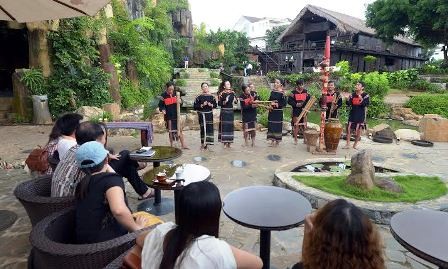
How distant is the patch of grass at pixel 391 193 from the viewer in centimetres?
462

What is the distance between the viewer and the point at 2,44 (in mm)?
13453

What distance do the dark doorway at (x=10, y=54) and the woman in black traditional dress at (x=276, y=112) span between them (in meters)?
10.9

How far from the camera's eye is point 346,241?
1.49 meters

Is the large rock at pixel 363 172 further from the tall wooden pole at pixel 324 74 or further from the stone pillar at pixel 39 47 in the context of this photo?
the stone pillar at pixel 39 47

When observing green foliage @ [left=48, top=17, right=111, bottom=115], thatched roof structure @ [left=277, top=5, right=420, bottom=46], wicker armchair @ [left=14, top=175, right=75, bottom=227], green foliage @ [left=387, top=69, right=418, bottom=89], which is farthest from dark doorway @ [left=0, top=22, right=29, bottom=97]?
green foliage @ [left=387, top=69, right=418, bottom=89]

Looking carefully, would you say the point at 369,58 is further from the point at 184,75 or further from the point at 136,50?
the point at 136,50

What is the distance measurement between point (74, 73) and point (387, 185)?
33.3 feet

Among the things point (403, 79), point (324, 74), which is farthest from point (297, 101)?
point (403, 79)

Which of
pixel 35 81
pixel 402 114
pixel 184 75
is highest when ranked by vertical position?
pixel 184 75

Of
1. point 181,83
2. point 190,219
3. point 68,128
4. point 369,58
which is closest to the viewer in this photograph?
point 190,219

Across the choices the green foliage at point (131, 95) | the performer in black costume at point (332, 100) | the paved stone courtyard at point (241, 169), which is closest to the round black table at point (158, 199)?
the paved stone courtyard at point (241, 169)

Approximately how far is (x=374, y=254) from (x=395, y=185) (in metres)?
3.88

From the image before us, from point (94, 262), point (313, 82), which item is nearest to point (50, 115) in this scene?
point (94, 262)

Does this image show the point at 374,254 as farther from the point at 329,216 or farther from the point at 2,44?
the point at 2,44
